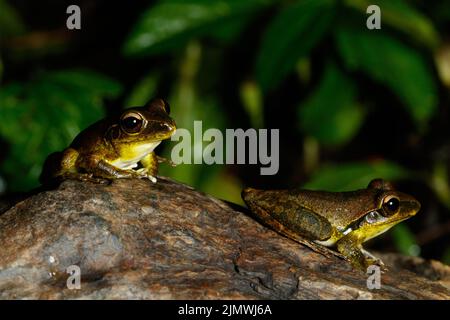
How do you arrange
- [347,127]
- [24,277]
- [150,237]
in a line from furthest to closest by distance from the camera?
[347,127] < [150,237] < [24,277]

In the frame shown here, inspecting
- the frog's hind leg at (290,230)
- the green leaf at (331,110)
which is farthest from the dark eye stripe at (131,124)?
the green leaf at (331,110)

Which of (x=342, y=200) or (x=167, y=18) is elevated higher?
(x=167, y=18)

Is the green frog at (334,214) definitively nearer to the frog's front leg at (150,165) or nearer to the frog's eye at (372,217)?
the frog's eye at (372,217)

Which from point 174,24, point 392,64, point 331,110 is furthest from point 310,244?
point 331,110

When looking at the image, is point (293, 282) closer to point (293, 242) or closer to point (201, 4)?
point (293, 242)

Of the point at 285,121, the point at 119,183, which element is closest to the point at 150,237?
the point at 119,183

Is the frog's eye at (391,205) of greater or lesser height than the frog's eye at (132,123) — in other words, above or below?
below

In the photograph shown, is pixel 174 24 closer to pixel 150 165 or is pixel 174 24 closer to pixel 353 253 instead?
pixel 150 165
